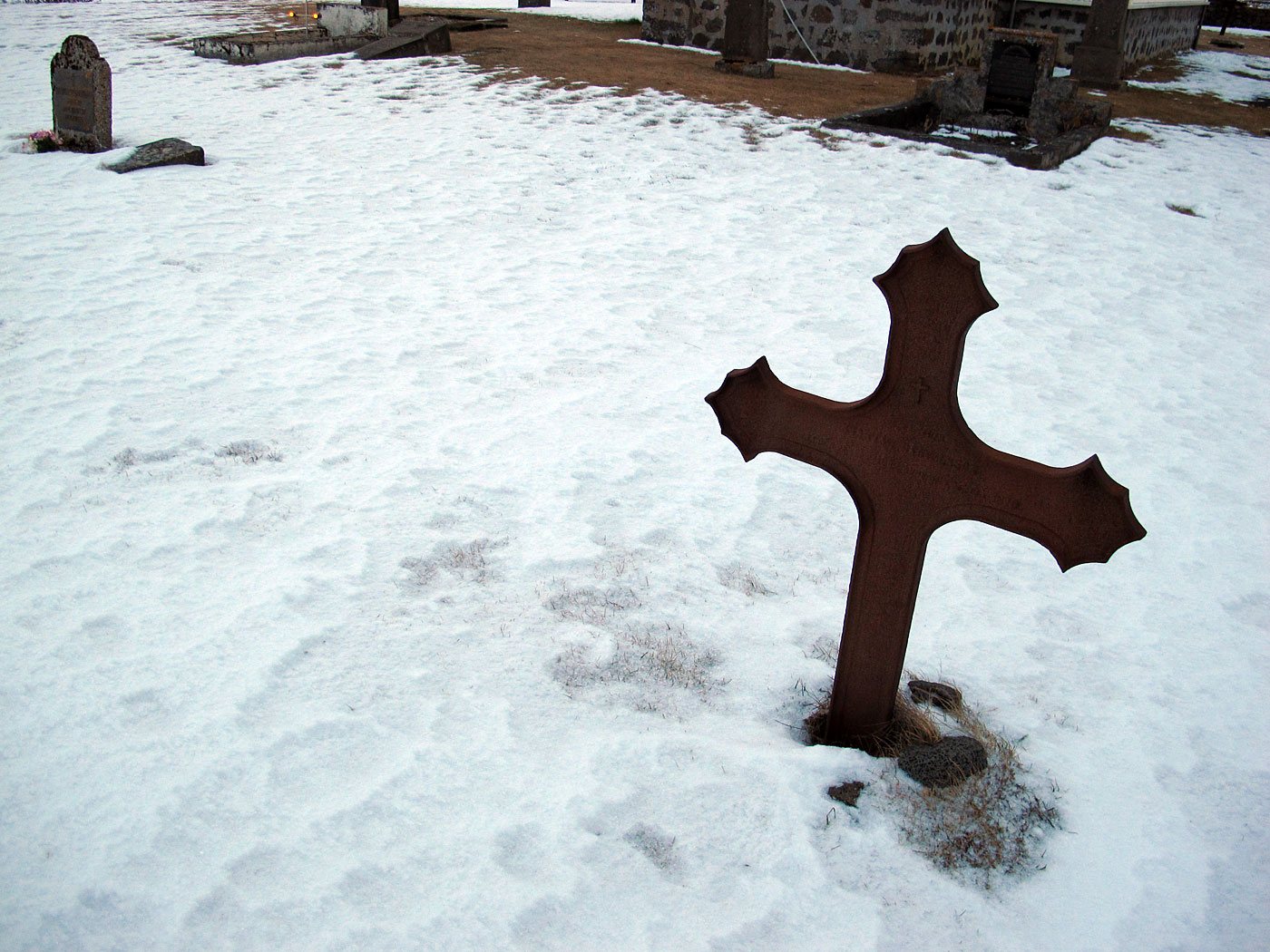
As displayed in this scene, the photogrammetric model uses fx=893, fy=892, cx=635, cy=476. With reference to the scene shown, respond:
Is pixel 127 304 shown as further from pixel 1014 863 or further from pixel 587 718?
pixel 1014 863

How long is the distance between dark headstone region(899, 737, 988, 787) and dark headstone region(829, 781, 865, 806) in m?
0.11

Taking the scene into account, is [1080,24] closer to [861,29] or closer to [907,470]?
[861,29]

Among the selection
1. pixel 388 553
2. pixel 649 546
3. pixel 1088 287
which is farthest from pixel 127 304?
pixel 1088 287

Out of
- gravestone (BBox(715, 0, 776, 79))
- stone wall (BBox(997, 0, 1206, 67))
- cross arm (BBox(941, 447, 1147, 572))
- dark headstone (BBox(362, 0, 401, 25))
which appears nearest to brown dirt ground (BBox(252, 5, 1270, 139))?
gravestone (BBox(715, 0, 776, 79))

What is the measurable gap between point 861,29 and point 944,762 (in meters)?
12.5

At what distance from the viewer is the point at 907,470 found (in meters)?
1.74

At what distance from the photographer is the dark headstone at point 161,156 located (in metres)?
6.38

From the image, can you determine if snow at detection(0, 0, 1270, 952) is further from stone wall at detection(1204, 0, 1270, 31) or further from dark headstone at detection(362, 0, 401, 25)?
stone wall at detection(1204, 0, 1270, 31)

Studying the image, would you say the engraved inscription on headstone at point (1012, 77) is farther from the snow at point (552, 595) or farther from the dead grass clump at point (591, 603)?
the dead grass clump at point (591, 603)

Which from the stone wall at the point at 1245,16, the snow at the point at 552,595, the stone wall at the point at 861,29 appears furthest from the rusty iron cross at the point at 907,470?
the stone wall at the point at 1245,16

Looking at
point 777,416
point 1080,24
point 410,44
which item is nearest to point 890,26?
point 1080,24

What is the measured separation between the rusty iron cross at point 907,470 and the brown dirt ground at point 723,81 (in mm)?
7984

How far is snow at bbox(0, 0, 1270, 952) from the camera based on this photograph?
1.62 metres

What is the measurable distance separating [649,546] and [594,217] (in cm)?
372
